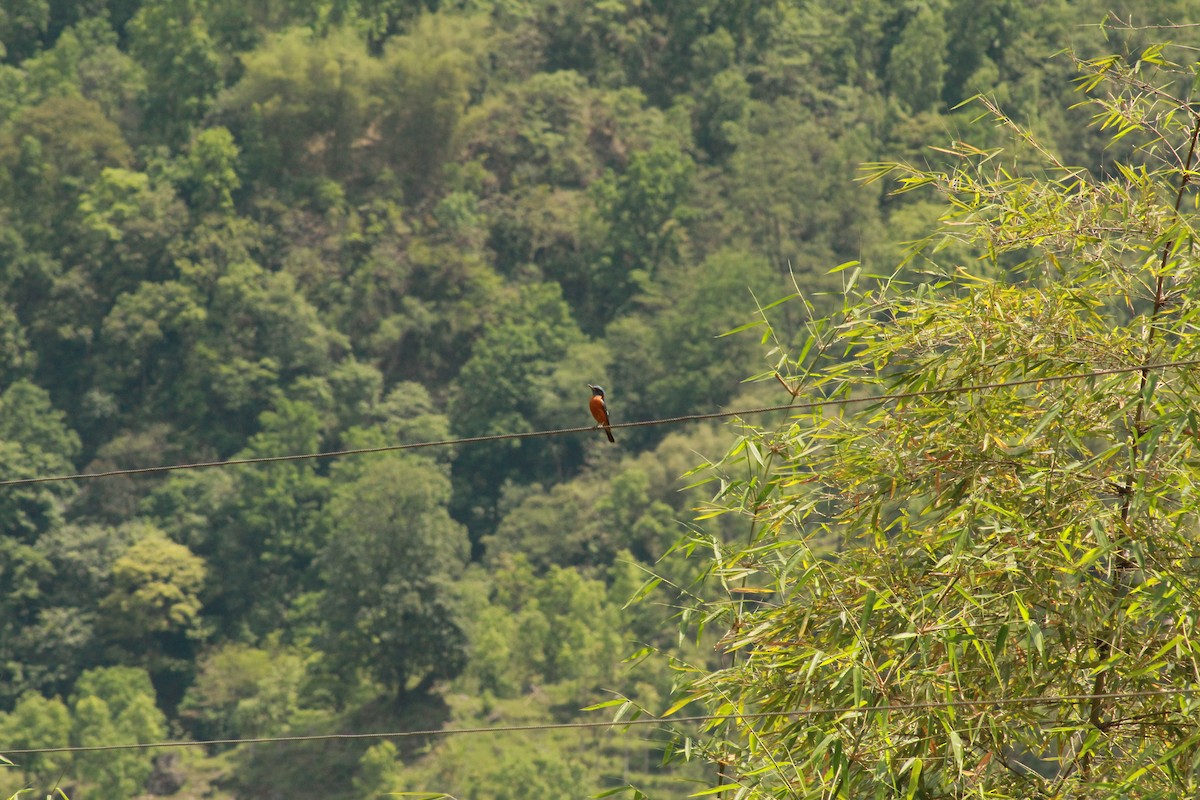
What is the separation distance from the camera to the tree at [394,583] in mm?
33844

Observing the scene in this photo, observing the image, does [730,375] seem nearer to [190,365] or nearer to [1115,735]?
[190,365]

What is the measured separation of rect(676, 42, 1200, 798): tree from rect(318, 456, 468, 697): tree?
27176 millimetres

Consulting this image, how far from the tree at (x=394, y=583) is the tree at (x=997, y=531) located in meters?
27.2

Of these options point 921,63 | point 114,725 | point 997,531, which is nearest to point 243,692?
point 114,725

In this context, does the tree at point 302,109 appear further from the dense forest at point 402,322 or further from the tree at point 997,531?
the tree at point 997,531

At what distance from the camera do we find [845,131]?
47.2 meters

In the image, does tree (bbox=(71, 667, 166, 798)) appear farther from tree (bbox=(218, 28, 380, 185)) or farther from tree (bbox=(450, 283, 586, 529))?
tree (bbox=(218, 28, 380, 185))

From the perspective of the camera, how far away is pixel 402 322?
43625 mm

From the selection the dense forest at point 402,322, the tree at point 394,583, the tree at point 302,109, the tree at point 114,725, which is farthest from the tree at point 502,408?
the tree at point 114,725

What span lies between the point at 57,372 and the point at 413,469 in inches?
438

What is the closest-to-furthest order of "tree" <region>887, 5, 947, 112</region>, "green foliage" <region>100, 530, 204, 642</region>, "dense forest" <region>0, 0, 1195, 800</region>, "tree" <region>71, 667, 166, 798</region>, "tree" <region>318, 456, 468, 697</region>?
1. "tree" <region>71, 667, 166, 798</region>
2. "tree" <region>318, 456, 468, 697</region>
3. "dense forest" <region>0, 0, 1195, 800</region>
4. "green foliage" <region>100, 530, 204, 642</region>
5. "tree" <region>887, 5, 947, 112</region>

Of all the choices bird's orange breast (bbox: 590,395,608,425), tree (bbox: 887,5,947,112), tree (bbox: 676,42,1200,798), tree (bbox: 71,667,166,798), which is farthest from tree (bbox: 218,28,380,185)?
tree (bbox: 676,42,1200,798)

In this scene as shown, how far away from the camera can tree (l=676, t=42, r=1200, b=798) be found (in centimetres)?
618

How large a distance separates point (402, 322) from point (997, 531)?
37873mm
